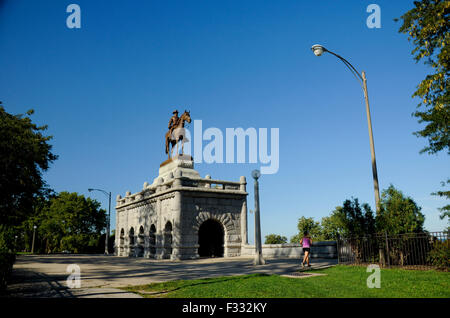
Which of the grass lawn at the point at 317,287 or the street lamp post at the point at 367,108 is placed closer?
the grass lawn at the point at 317,287

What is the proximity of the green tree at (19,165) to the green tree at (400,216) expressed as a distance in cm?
1858

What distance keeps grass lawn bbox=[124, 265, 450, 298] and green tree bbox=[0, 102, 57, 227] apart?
13.8 meters

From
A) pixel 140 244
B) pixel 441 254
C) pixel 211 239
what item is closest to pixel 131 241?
pixel 140 244

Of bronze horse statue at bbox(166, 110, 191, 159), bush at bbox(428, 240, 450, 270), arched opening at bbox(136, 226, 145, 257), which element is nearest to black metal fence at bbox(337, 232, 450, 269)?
bush at bbox(428, 240, 450, 270)

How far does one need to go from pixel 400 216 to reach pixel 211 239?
17551 millimetres

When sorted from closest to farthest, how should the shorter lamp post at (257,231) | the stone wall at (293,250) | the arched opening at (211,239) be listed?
the shorter lamp post at (257,231) < the stone wall at (293,250) < the arched opening at (211,239)

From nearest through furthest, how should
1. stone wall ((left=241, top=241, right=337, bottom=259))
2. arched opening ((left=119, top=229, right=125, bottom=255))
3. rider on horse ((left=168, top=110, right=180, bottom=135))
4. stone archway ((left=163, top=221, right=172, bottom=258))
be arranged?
stone wall ((left=241, top=241, right=337, bottom=259))
stone archway ((left=163, top=221, right=172, bottom=258))
rider on horse ((left=168, top=110, right=180, bottom=135))
arched opening ((left=119, top=229, right=125, bottom=255))

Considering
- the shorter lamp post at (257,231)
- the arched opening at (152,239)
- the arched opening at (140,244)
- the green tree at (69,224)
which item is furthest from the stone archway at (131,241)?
the green tree at (69,224)

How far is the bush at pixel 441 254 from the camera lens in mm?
11578

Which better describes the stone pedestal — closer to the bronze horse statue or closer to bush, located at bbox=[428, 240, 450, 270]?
the bronze horse statue

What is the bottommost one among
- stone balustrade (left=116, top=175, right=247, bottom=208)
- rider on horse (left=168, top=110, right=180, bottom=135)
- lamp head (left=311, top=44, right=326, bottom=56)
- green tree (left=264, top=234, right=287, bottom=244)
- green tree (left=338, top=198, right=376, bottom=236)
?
green tree (left=264, top=234, right=287, bottom=244)

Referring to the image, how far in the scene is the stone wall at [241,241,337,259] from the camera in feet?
65.3

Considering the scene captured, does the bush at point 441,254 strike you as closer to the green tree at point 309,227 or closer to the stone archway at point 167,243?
the stone archway at point 167,243

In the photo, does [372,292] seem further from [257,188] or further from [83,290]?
[257,188]
